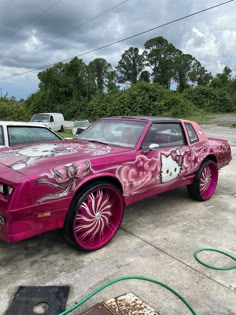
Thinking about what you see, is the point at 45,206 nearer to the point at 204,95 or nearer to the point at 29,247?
the point at 29,247

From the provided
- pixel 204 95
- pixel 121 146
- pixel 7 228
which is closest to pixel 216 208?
pixel 121 146

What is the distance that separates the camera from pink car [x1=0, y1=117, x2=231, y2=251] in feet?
8.51

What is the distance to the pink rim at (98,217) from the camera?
10.0 ft

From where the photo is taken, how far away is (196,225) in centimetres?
395

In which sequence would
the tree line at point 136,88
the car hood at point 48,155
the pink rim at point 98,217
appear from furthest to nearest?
the tree line at point 136,88
the pink rim at point 98,217
the car hood at point 48,155

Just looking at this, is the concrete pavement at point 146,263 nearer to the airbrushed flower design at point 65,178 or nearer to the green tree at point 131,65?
the airbrushed flower design at point 65,178

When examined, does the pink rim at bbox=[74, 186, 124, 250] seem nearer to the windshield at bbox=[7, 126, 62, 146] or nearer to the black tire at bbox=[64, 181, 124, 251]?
the black tire at bbox=[64, 181, 124, 251]

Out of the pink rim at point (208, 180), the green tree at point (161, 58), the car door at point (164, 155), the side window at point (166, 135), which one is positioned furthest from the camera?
the green tree at point (161, 58)

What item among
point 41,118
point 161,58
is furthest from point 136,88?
point 161,58

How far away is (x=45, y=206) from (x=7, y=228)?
0.37 metres

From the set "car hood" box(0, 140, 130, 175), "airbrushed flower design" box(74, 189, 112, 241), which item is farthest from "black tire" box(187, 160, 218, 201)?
"airbrushed flower design" box(74, 189, 112, 241)

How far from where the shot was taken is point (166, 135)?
4.29 m

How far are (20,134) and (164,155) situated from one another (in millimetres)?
2920

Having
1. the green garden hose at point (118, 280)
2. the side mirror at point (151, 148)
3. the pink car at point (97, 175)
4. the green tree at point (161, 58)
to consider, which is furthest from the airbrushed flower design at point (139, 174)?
the green tree at point (161, 58)
